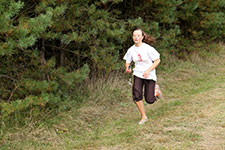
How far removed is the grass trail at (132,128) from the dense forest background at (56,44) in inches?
14.5

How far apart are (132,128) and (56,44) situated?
261 centimetres

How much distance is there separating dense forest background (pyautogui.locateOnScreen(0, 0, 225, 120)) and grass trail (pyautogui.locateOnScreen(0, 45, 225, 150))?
37 centimetres

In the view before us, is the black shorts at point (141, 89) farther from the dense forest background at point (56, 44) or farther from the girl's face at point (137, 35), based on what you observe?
the dense forest background at point (56, 44)

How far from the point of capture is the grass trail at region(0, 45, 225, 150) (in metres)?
4.67

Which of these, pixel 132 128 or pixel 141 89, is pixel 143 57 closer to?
pixel 141 89

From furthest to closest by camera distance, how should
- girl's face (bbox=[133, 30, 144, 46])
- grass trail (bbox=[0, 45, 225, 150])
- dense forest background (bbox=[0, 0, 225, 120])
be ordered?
girl's face (bbox=[133, 30, 144, 46]), grass trail (bbox=[0, 45, 225, 150]), dense forest background (bbox=[0, 0, 225, 120])

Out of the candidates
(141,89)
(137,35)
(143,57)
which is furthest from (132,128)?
(137,35)

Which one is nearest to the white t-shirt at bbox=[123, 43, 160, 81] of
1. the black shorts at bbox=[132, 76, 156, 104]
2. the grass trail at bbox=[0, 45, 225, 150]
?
the black shorts at bbox=[132, 76, 156, 104]

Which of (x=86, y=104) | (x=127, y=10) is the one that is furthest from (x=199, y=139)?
(x=127, y=10)

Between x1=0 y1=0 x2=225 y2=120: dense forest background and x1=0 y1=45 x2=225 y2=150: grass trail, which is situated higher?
x1=0 y1=0 x2=225 y2=120: dense forest background

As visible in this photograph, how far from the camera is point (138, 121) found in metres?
5.69

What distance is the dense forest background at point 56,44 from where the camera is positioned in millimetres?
4199

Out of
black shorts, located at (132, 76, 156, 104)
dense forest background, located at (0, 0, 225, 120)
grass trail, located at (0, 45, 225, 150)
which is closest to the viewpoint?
dense forest background, located at (0, 0, 225, 120)

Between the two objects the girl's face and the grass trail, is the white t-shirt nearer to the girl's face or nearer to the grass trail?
the girl's face
